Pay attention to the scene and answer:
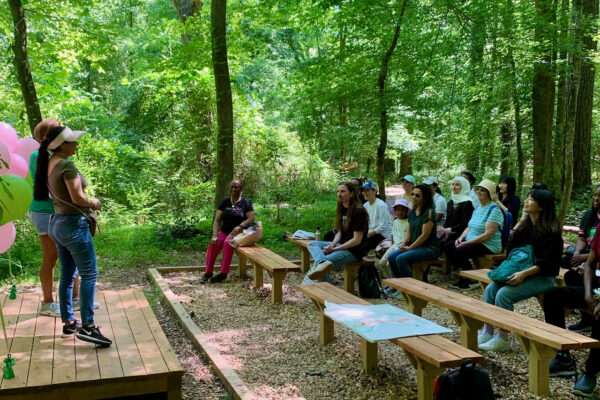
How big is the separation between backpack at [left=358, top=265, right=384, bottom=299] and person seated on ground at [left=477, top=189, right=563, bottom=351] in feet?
6.51

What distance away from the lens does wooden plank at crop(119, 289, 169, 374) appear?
330cm

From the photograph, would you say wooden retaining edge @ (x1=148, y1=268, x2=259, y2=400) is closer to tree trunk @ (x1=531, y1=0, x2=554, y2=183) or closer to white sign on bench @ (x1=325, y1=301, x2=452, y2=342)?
white sign on bench @ (x1=325, y1=301, x2=452, y2=342)

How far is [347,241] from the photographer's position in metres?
6.15

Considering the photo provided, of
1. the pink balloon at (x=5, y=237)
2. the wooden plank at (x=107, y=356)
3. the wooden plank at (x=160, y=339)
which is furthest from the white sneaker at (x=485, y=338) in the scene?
the pink balloon at (x=5, y=237)

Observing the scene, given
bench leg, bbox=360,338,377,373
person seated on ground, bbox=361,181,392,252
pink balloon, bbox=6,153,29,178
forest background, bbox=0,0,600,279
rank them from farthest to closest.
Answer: forest background, bbox=0,0,600,279 → person seated on ground, bbox=361,181,392,252 → pink balloon, bbox=6,153,29,178 → bench leg, bbox=360,338,377,373

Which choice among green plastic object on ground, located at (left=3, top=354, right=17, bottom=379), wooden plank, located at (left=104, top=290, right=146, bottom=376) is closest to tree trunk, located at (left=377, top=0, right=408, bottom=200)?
wooden plank, located at (left=104, top=290, right=146, bottom=376)

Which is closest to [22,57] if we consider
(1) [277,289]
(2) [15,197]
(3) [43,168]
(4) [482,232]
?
(3) [43,168]

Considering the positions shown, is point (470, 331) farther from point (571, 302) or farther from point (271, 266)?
point (271, 266)

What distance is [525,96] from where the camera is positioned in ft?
36.0

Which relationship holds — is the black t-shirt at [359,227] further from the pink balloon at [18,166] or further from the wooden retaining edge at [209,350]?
the pink balloon at [18,166]

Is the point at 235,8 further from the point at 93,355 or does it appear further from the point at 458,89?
the point at 93,355

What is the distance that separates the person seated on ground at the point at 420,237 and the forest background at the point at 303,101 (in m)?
2.83

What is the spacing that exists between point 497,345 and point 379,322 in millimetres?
1317

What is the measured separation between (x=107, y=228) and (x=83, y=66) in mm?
11494
